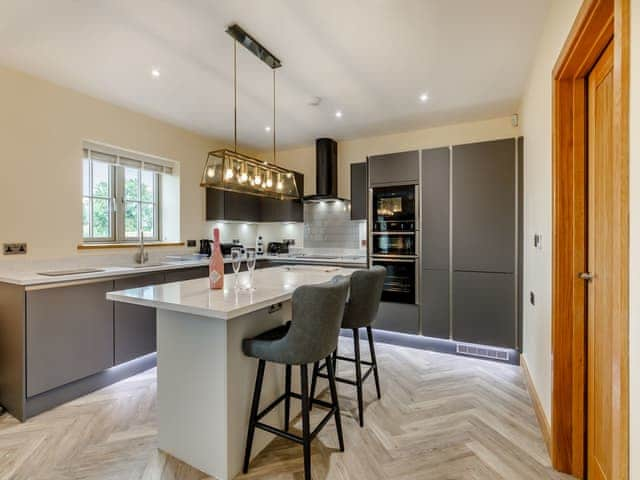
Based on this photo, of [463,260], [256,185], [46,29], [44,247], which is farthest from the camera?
[463,260]

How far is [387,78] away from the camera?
110 inches

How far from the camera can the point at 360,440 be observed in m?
1.94

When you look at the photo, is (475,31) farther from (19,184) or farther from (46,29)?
(19,184)

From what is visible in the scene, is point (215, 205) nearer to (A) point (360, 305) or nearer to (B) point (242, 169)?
(B) point (242, 169)

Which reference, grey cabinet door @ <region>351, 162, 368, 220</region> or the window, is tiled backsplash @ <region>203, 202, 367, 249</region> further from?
the window

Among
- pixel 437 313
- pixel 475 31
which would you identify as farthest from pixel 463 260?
pixel 475 31

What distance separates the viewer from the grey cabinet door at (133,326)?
107 inches

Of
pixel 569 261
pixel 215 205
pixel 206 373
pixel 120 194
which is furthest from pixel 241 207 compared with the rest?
pixel 569 261

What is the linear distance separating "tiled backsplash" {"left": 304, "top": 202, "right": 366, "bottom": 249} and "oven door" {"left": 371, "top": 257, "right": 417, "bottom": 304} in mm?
989

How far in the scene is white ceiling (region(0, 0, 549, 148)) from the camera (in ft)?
6.34

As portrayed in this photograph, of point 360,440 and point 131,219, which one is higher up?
point 131,219

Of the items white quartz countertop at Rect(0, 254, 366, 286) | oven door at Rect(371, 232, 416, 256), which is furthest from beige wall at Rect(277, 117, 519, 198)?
white quartz countertop at Rect(0, 254, 366, 286)

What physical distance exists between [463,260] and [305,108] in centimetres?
233
